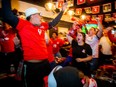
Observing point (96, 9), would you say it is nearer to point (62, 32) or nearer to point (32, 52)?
point (62, 32)

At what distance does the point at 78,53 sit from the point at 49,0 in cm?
957

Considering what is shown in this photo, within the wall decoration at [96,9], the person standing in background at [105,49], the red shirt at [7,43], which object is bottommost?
the person standing in background at [105,49]

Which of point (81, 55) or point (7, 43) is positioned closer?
point (81, 55)

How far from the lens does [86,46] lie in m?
5.29

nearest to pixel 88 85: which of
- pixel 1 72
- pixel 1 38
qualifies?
pixel 1 72

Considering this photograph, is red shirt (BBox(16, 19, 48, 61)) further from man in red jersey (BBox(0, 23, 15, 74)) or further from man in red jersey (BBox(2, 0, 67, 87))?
man in red jersey (BBox(0, 23, 15, 74))

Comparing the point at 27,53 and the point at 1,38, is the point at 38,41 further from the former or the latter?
the point at 1,38

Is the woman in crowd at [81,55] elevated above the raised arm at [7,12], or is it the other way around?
the raised arm at [7,12]

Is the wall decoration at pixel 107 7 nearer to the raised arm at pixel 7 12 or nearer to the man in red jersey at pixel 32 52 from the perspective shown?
the man in red jersey at pixel 32 52

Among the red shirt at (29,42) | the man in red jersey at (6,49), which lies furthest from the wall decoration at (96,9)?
the red shirt at (29,42)

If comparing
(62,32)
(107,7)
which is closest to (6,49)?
(62,32)

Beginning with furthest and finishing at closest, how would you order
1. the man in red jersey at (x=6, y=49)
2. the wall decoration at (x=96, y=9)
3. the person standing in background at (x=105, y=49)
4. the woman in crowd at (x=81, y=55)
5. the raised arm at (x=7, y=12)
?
the wall decoration at (x=96, y=9) → the person standing in background at (x=105, y=49) → the man in red jersey at (x=6, y=49) → the woman in crowd at (x=81, y=55) → the raised arm at (x=7, y=12)

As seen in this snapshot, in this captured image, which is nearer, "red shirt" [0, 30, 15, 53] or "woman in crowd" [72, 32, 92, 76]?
"woman in crowd" [72, 32, 92, 76]

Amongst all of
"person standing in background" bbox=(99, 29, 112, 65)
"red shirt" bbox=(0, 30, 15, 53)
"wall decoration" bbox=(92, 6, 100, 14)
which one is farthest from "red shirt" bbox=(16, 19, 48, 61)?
"wall decoration" bbox=(92, 6, 100, 14)
